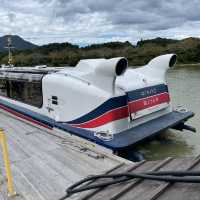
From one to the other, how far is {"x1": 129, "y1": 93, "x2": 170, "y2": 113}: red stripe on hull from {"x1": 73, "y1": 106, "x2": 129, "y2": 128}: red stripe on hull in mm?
260

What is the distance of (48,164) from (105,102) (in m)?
1.66

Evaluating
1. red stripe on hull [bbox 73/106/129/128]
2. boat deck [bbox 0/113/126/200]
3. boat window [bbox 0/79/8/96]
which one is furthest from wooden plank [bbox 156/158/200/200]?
boat window [bbox 0/79/8/96]

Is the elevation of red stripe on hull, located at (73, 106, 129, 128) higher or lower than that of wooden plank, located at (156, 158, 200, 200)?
lower

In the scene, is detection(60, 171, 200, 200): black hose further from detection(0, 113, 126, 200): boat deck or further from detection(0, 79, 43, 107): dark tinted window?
detection(0, 79, 43, 107): dark tinted window

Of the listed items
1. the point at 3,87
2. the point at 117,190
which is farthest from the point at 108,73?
the point at 3,87

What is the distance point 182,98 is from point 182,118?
7016mm

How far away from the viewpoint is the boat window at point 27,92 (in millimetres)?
8234

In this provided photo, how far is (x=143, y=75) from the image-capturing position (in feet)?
26.5

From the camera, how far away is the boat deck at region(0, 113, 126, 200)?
4.53 m

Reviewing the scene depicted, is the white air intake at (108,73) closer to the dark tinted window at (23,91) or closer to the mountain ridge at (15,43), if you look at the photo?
the dark tinted window at (23,91)

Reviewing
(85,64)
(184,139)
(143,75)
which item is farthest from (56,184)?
(184,139)

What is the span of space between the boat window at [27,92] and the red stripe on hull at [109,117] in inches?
80.8

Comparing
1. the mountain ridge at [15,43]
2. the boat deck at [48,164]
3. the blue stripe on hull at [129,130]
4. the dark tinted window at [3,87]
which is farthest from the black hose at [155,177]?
the mountain ridge at [15,43]

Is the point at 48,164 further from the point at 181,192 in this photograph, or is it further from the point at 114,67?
the point at 181,192
